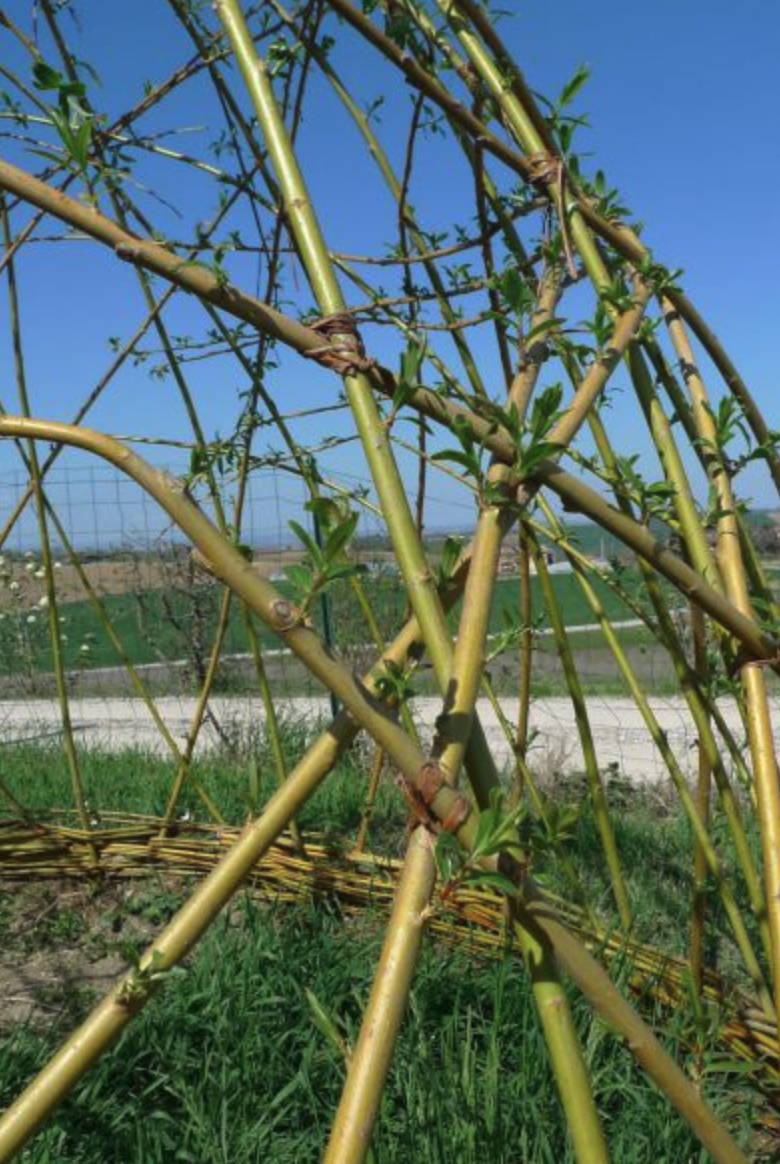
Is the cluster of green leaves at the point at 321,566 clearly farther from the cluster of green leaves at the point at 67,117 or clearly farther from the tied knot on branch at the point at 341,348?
the cluster of green leaves at the point at 67,117

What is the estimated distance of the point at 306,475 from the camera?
1820 mm

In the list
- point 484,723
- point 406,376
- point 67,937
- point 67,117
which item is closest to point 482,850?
point 406,376

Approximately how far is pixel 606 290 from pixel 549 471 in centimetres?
39

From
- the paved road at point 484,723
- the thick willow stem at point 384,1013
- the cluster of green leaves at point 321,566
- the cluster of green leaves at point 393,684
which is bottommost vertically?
the paved road at point 484,723

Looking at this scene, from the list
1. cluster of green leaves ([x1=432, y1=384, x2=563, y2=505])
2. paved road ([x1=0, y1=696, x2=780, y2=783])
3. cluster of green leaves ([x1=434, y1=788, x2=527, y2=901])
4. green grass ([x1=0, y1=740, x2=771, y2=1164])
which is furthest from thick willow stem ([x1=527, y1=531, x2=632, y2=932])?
paved road ([x1=0, y1=696, x2=780, y2=783])

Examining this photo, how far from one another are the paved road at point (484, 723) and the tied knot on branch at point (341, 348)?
136 inches

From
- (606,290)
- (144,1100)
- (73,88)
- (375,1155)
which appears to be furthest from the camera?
(144,1100)

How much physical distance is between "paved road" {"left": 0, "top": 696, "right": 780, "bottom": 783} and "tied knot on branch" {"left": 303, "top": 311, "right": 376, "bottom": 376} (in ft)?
11.3

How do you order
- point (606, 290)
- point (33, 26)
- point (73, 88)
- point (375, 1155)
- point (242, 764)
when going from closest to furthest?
point (73, 88) < point (606, 290) < point (375, 1155) < point (33, 26) < point (242, 764)

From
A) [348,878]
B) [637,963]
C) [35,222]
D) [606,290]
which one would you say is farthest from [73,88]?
[348,878]

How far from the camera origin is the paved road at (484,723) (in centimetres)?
497

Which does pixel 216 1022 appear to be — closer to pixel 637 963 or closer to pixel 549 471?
pixel 637 963

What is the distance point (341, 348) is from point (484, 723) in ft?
19.4

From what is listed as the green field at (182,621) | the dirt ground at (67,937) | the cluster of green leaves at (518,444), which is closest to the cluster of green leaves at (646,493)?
the cluster of green leaves at (518,444)
